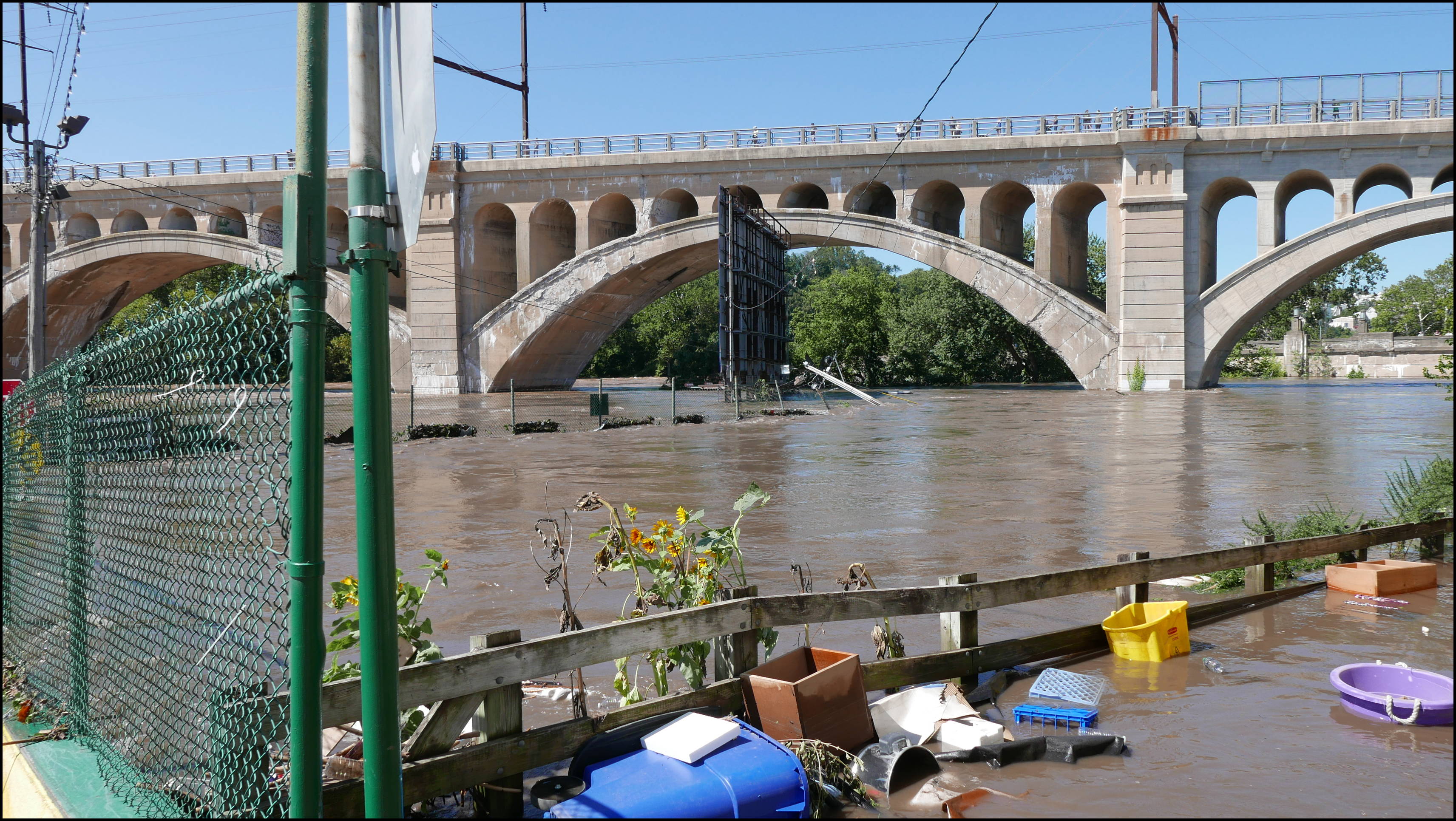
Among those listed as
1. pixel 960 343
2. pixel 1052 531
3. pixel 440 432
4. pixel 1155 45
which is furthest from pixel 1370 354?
pixel 1052 531

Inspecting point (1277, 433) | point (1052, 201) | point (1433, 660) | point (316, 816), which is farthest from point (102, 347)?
point (1052, 201)

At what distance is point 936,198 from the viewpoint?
44.0 meters

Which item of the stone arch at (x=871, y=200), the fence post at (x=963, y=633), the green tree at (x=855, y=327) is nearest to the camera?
the fence post at (x=963, y=633)

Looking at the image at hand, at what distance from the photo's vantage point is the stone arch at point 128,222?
173 ft

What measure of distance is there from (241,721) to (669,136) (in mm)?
40680

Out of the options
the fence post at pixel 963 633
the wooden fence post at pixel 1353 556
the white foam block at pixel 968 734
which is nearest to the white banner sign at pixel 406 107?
the white foam block at pixel 968 734

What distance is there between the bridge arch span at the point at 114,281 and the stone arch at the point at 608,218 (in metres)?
9.08

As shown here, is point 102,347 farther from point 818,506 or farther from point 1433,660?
point 818,506

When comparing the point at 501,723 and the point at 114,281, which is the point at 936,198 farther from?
the point at 114,281

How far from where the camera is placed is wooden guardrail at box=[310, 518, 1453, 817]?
12.3ft

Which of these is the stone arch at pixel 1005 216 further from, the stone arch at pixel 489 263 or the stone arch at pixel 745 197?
the stone arch at pixel 489 263

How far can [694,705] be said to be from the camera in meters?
4.59

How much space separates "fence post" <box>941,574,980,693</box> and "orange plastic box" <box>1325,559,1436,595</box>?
12.5 feet

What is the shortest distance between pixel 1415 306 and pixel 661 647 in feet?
353
